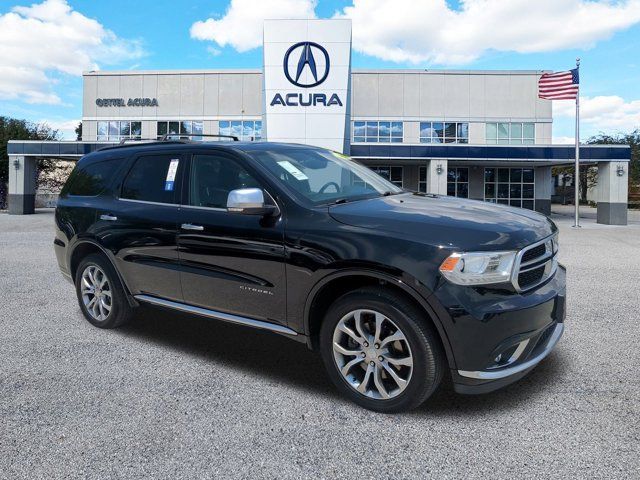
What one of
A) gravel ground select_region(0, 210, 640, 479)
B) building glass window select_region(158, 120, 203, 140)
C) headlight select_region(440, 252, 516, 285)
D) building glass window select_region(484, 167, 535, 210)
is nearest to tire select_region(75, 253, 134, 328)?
gravel ground select_region(0, 210, 640, 479)

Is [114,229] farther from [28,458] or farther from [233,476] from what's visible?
Answer: [233,476]

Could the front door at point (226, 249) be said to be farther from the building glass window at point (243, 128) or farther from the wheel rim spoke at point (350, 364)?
the building glass window at point (243, 128)

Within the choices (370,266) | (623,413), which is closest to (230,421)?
(370,266)

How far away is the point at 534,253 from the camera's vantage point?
320cm

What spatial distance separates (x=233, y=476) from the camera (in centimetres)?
256

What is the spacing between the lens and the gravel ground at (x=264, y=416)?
265 cm

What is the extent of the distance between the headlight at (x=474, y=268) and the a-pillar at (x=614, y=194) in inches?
1005

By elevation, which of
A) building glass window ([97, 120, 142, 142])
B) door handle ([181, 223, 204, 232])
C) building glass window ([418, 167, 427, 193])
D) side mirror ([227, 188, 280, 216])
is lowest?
door handle ([181, 223, 204, 232])

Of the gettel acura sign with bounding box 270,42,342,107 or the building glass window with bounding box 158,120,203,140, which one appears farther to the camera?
the building glass window with bounding box 158,120,203,140

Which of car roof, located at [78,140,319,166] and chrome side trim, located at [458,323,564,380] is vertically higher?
car roof, located at [78,140,319,166]

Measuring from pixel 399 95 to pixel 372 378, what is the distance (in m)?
33.5

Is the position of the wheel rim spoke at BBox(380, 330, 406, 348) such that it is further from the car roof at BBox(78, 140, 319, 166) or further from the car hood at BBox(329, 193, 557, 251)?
the car roof at BBox(78, 140, 319, 166)

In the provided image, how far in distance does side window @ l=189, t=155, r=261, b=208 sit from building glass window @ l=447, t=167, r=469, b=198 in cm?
3070

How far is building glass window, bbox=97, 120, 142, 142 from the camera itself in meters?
36.2
